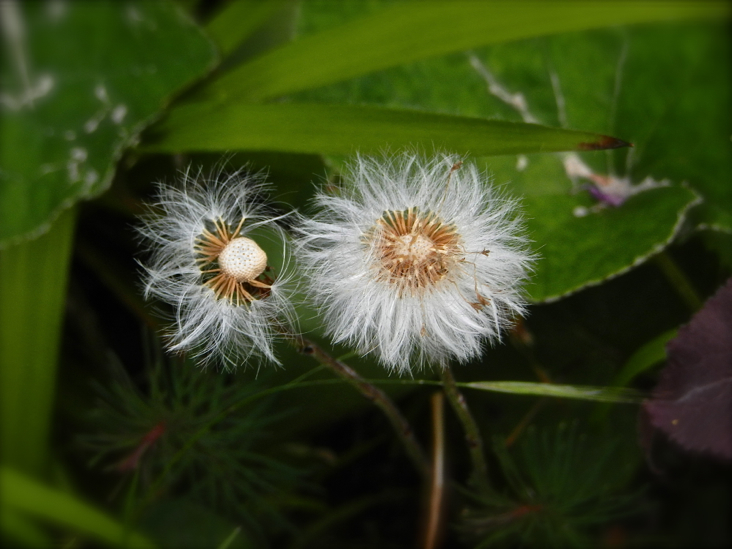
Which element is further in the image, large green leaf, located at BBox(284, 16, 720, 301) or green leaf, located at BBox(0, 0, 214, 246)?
large green leaf, located at BBox(284, 16, 720, 301)

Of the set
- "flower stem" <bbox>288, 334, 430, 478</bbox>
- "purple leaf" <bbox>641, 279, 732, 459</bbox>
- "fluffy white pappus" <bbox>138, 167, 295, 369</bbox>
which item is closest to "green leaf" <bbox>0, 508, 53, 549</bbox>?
"fluffy white pappus" <bbox>138, 167, 295, 369</bbox>

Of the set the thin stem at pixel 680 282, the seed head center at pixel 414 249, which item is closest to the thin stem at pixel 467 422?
Answer: the seed head center at pixel 414 249

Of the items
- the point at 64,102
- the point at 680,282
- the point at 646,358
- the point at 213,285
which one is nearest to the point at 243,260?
the point at 213,285

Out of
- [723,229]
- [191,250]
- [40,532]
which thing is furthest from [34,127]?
[723,229]

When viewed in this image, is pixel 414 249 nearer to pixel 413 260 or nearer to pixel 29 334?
pixel 413 260

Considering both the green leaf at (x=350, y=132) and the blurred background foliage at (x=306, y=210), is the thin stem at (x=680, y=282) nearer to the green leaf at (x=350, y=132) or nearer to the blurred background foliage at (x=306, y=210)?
the blurred background foliage at (x=306, y=210)

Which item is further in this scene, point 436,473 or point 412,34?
point 436,473

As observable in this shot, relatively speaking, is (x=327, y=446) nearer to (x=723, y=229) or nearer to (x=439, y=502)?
(x=439, y=502)

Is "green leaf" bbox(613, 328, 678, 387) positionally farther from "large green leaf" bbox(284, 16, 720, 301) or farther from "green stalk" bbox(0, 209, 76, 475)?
"green stalk" bbox(0, 209, 76, 475)
